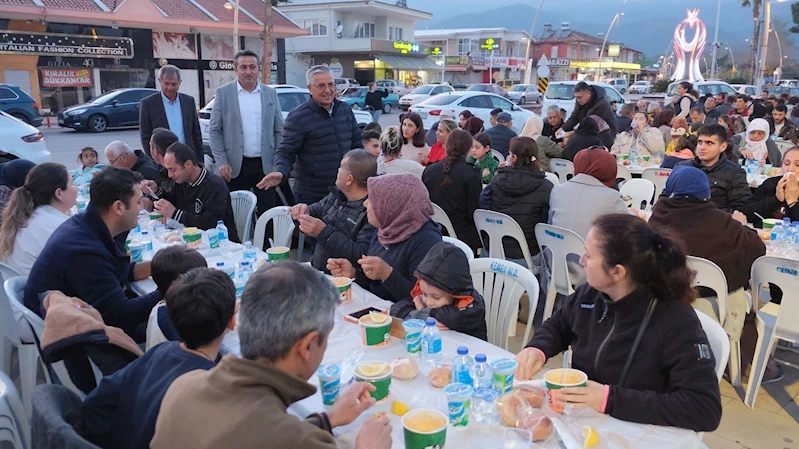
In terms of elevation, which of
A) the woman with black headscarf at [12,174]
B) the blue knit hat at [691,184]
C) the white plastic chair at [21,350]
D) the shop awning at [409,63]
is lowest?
the white plastic chair at [21,350]

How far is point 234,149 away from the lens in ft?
18.9

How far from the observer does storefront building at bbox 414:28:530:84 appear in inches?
1941

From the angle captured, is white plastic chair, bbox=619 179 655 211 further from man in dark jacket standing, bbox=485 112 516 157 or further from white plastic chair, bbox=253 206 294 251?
white plastic chair, bbox=253 206 294 251

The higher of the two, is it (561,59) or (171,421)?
(561,59)

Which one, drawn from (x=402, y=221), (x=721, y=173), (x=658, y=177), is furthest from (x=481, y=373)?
(x=658, y=177)

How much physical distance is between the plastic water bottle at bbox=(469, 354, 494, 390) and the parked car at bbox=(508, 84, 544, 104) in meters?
29.6

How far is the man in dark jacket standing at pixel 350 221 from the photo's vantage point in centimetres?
365

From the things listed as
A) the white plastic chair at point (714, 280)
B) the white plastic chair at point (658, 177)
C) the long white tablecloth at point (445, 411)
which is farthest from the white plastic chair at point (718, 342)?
the white plastic chair at point (658, 177)

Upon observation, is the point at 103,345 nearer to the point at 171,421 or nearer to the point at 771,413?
the point at 171,421

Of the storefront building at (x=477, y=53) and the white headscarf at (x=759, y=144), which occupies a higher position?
the storefront building at (x=477, y=53)

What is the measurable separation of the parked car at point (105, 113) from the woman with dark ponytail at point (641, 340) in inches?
743

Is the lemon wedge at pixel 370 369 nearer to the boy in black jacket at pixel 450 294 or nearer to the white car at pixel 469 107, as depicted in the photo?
the boy in black jacket at pixel 450 294

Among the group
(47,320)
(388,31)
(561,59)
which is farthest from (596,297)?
(561,59)

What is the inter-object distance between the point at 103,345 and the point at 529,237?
3468 millimetres
